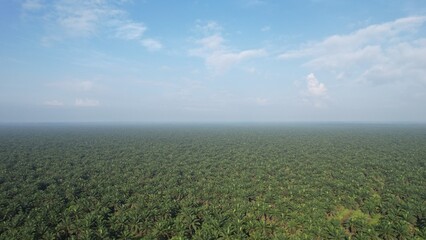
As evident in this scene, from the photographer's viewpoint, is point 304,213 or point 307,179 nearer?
point 304,213

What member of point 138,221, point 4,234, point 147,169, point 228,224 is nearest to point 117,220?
point 138,221

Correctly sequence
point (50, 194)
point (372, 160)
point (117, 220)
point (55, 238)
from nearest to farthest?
1. point (55, 238)
2. point (117, 220)
3. point (50, 194)
4. point (372, 160)

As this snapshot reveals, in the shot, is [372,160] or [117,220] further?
[372,160]

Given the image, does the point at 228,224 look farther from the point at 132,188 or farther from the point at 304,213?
the point at 132,188

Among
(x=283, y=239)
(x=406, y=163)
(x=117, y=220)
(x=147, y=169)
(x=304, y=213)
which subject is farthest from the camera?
(x=406, y=163)

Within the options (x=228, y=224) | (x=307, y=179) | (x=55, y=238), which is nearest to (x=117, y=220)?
(x=55, y=238)

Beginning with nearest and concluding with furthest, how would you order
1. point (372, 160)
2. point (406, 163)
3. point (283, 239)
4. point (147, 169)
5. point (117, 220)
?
point (283, 239) → point (117, 220) → point (147, 169) → point (406, 163) → point (372, 160)

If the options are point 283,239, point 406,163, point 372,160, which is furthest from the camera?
point 372,160

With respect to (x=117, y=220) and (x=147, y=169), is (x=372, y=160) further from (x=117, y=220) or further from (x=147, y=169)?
(x=117, y=220)
